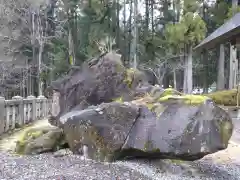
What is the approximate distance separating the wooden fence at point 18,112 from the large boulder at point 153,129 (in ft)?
10.4

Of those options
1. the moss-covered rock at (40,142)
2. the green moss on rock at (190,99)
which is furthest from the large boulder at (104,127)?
the moss-covered rock at (40,142)

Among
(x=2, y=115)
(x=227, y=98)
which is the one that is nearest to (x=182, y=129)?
(x=2, y=115)

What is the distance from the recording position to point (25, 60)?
69.1ft

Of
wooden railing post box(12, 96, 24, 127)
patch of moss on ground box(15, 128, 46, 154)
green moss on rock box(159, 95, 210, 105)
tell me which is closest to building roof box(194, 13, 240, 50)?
green moss on rock box(159, 95, 210, 105)

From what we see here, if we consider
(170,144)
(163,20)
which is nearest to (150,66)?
(163,20)

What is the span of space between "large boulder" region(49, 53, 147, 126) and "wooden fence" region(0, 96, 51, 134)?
6.75ft

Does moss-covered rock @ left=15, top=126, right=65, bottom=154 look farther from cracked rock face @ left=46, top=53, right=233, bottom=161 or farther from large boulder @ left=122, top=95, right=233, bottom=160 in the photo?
large boulder @ left=122, top=95, right=233, bottom=160

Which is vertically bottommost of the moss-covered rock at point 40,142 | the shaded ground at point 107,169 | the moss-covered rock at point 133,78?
the shaded ground at point 107,169

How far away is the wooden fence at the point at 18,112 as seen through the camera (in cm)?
726

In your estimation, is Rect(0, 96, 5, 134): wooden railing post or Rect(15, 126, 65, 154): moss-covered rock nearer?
Rect(15, 126, 65, 154): moss-covered rock

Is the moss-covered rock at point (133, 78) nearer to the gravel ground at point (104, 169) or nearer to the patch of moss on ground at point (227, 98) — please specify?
the gravel ground at point (104, 169)

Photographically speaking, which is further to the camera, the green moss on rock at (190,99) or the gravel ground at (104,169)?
the green moss on rock at (190,99)

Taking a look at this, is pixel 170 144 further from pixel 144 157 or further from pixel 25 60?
pixel 25 60

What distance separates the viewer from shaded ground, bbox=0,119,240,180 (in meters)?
3.92
